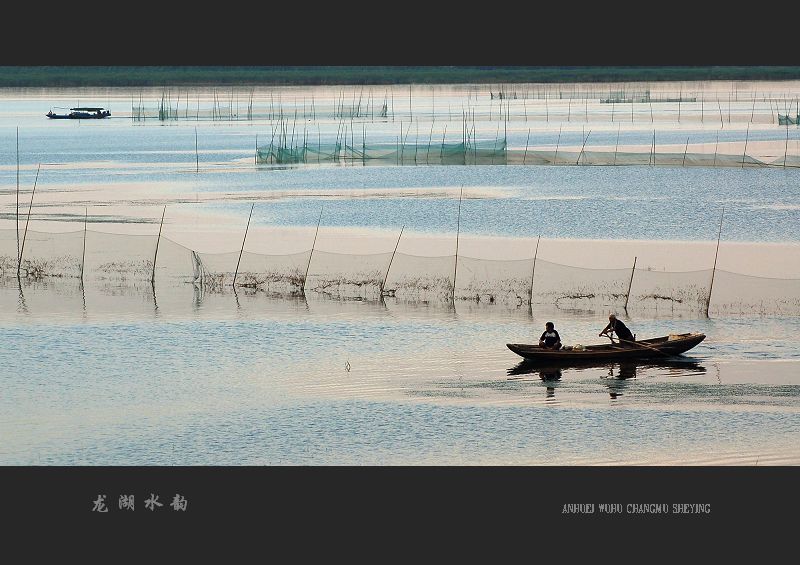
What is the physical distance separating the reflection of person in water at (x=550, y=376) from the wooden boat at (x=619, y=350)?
0.69 feet

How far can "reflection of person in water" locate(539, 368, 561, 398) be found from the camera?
23125mm

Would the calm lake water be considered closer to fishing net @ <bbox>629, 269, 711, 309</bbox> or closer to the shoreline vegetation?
fishing net @ <bbox>629, 269, 711, 309</bbox>

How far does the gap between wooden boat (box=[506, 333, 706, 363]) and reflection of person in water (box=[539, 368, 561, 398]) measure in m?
0.21

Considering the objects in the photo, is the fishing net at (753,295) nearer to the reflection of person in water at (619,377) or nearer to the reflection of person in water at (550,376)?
the reflection of person in water at (619,377)

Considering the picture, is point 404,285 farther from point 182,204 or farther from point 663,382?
point 182,204

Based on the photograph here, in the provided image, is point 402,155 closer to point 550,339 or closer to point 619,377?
point 550,339

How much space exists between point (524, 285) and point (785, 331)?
20.5ft

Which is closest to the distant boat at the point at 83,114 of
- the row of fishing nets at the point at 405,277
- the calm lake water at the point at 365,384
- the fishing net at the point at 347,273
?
the calm lake water at the point at 365,384

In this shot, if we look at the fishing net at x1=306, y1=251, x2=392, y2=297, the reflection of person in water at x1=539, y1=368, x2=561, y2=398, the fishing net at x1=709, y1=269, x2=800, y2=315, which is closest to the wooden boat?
the reflection of person in water at x1=539, y1=368, x2=561, y2=398

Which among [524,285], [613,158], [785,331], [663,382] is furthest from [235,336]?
[613,158]

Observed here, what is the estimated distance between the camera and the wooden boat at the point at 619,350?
24.1m

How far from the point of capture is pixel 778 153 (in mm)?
61125

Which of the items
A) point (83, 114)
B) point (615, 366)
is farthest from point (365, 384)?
point (83, 114)

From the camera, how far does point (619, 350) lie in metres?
24.4
